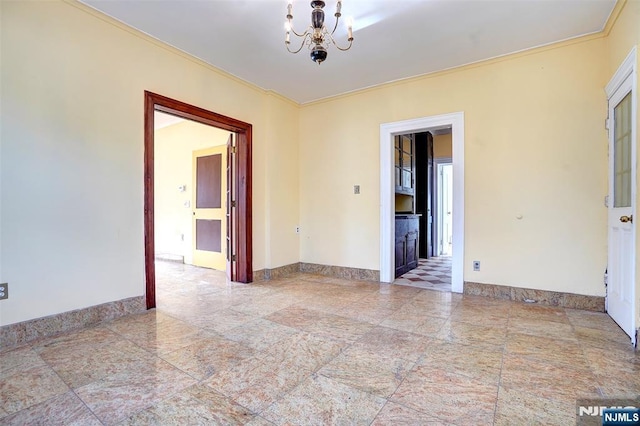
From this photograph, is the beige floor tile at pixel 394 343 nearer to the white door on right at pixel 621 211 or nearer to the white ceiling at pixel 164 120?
the white door on right at pixel 621 211

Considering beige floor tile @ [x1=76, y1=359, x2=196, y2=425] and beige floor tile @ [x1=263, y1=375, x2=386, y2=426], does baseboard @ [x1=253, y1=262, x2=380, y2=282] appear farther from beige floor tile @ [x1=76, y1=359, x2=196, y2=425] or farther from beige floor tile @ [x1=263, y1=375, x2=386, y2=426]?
beige floor tile @ [x1=263, y1=375, x2=386, y2=426]

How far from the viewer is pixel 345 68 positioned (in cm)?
358

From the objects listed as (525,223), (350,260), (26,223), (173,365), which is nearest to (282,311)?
(173,365)

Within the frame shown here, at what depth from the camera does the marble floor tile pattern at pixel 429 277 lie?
156 inches

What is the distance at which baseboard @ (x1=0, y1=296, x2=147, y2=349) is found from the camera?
216 centimetres

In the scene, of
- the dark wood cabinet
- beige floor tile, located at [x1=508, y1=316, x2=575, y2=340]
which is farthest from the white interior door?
beige floor tile, located at [x1=508, y1=316, x2=575, y2=340]

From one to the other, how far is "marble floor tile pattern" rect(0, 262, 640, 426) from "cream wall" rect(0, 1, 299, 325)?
1.49ft

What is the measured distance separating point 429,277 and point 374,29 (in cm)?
341

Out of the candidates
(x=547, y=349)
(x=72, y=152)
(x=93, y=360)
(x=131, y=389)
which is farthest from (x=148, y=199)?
(x=547, y=349)

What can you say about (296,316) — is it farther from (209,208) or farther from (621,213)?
(209,208)

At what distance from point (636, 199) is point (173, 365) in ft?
11.3

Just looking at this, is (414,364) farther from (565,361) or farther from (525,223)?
(525,223)

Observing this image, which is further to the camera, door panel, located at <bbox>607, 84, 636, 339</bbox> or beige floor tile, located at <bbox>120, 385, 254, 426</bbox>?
door panel, located at <bbox>607, 84, 636, 339</bbox>

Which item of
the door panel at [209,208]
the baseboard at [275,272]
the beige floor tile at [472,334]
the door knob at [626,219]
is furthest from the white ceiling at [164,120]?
the door knob at [626,219]
